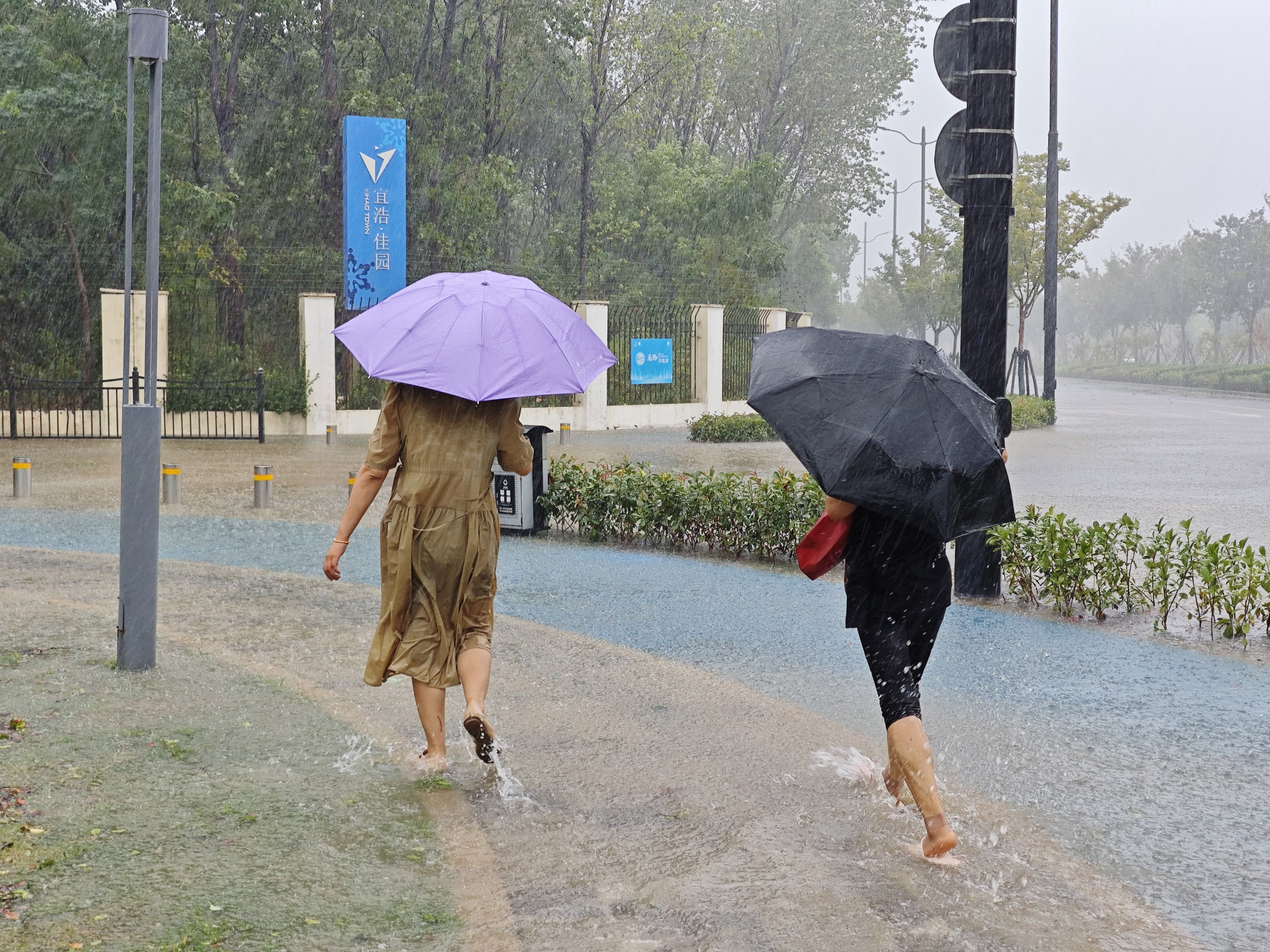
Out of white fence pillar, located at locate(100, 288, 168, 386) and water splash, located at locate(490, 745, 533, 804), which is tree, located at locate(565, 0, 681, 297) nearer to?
white fence pillar, located at locate(100, 288, 168, 386)

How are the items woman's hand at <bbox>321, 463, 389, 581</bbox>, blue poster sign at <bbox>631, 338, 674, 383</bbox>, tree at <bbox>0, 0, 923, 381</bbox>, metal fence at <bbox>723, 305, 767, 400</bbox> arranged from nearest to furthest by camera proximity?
woman's hand at <bbox>321, 463, 389, 581</bbox>, tree at <bbox>0, 0, 923, 381</bbox>, blue poster sign at <bbox>631, 338, 674, 383</bbox>, metal fence at <bbox>723, 305, 767, 400</bbox>

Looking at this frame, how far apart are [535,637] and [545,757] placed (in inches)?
89.1

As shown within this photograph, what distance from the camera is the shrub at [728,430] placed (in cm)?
2380

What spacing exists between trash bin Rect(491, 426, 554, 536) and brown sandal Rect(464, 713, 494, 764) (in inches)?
254

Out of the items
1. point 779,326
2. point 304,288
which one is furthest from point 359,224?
point 779,326

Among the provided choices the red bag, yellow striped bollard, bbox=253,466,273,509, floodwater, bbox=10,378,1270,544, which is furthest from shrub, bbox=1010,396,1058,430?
the red bag

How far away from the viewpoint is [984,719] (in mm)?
5773

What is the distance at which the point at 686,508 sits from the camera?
412 inches

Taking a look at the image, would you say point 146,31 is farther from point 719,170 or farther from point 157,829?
point 719,170

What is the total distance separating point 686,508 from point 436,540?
5.98 meters

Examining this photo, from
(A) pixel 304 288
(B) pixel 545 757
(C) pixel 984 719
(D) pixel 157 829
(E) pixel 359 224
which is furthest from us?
(A) pixel 304 288

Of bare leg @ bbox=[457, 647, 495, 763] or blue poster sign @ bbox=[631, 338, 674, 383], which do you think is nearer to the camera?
bare leg @ bbox=[457, 647, 495, 763]

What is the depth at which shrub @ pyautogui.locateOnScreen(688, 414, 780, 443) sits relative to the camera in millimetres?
23797

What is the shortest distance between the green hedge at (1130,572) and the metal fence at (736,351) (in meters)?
21.9
